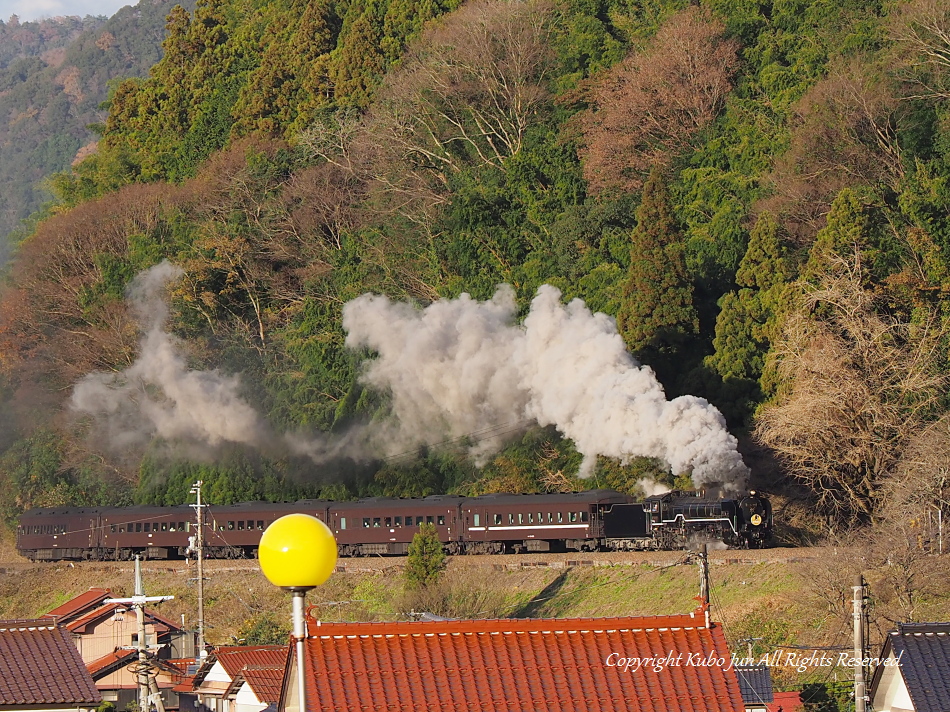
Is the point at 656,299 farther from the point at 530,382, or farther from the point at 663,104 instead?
the point at 663,104

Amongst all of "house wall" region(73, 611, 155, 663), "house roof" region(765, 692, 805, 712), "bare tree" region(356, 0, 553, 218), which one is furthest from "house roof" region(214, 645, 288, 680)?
"bare tree" region(356, 0, 553, 218)

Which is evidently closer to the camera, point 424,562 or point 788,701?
point 788,701

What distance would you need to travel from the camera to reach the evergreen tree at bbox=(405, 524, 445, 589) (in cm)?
4841

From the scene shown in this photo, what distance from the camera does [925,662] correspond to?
22.6 m

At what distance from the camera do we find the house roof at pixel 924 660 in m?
22.3

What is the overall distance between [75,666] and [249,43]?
71960 mm

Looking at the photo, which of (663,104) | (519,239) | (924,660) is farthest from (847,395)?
(924,660)

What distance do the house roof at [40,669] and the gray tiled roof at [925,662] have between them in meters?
11.8

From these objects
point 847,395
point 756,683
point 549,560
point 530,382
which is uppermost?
point 530,382

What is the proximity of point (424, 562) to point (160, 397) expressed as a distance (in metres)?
29.0

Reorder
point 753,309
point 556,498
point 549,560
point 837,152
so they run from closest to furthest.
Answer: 1. point 549,560
2. point 556,498
3. point 753,309
4. point 837,152

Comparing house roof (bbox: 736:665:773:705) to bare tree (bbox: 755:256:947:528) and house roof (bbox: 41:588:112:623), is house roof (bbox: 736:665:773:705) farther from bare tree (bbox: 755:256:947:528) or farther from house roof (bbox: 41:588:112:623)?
bare tree (bbox: 755:256:947:528)

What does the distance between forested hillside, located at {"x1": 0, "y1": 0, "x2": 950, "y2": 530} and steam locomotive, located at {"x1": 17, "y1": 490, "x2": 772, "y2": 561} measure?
333cm

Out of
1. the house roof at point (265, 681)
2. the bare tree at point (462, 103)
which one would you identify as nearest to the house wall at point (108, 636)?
the house roof at point (265, 681)
